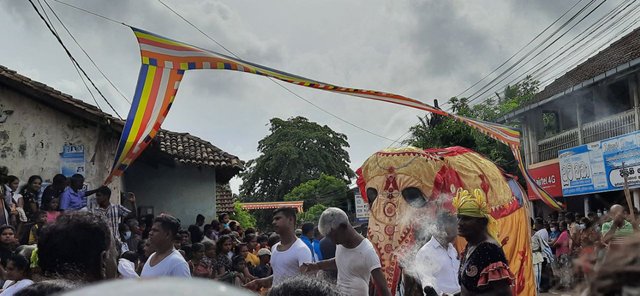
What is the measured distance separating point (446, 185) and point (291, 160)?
125ft

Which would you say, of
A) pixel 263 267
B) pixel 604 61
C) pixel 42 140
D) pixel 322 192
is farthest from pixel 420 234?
pixel 322 192

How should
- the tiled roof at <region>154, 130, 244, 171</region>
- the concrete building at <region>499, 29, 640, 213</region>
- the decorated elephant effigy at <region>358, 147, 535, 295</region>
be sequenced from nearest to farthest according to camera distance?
the decorated elephant effigy at <region>358, 147, 535, 295</region> < the tiled roof at <region>154, 130, 244, 171</region> < the concrete building at <region>499, 29, 640, 213</region>

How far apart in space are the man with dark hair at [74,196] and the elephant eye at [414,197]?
464 cm

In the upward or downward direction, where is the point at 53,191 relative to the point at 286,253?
upward

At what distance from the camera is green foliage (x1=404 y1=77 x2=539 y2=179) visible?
19.7 m

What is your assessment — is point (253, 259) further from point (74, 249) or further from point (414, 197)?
point (74, 249)

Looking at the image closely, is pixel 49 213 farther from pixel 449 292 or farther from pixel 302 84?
pixel 449 292

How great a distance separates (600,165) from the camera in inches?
713

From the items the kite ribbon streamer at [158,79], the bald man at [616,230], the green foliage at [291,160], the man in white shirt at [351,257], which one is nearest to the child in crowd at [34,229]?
the kite ribbon streamer at [158,79]

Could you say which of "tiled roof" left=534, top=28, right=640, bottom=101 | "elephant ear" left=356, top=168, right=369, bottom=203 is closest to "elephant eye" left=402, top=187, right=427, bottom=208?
"elephant ear" left=356, top=168, right=369, bottom=203

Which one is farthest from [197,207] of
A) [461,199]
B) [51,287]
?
[51,287]

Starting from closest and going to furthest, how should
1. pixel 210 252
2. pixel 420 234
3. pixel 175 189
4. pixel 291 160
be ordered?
1. pixel 420 234
2. pixel 210 252
3. pixel 175 189
4. pixel 291 160

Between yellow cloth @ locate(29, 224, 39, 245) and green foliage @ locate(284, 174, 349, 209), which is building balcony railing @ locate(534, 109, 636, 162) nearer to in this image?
yellow cloth @ locate(29, 224, 39, 245)

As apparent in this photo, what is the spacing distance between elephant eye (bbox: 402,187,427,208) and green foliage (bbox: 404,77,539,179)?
369 cm
